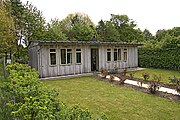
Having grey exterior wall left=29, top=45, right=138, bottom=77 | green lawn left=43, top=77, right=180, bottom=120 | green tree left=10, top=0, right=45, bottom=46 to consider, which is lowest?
green lawn left=43, top=77, right=180, bottom=120

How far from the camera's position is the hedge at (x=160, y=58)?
16.4 meters

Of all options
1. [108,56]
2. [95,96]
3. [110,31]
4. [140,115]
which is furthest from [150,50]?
[110,31]

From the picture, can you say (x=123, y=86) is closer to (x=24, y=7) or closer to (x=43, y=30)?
(x=43, y=30)

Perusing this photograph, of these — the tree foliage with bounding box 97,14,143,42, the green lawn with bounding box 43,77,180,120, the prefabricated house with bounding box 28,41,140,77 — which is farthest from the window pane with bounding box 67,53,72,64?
the tree foliage with bounding box 97,14,143,42

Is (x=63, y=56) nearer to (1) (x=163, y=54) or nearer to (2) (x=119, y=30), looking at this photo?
(1) (x=163, y=54)

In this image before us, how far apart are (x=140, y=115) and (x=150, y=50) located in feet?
48.5

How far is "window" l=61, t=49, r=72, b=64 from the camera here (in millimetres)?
13552

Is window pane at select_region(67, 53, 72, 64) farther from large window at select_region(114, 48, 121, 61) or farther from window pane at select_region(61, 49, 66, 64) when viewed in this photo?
large window at select_region(114, 48, 121, 61)

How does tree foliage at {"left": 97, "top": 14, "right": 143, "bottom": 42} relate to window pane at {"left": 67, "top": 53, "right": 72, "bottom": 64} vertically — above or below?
above

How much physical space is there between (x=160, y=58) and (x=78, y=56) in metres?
9.05

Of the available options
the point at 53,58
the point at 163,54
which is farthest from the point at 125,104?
the point at 163,54

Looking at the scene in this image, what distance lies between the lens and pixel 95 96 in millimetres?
7590

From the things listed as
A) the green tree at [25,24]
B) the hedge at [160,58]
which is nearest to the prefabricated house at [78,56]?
the hedge at [160,58]

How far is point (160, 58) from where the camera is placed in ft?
58.9
